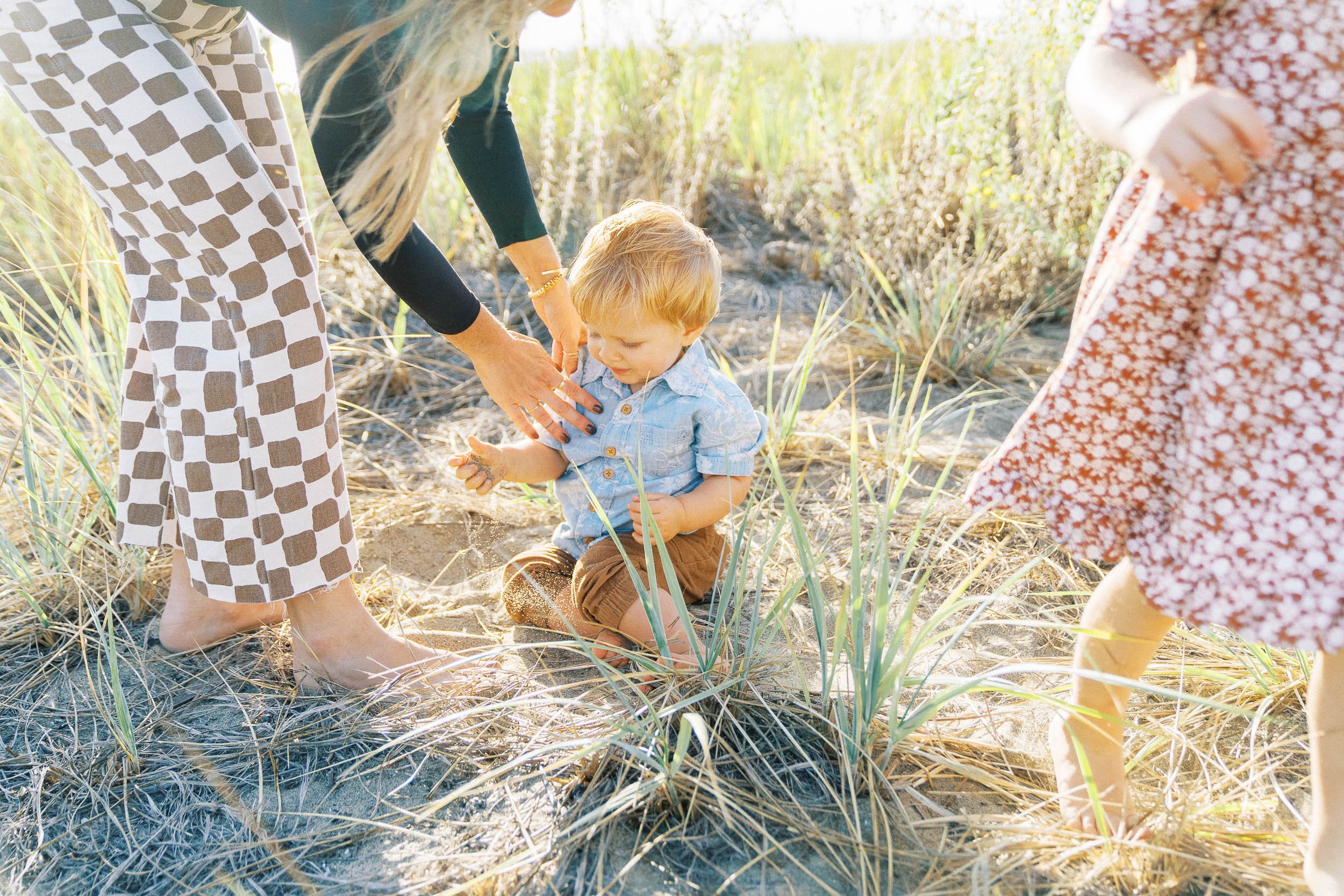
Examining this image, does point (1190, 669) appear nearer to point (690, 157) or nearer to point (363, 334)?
point (363, 334)

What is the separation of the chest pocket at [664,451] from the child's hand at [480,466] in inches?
9.4

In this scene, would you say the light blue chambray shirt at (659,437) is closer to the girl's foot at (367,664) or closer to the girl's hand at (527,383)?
the girl's hand at (527,383)

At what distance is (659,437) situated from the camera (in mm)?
1658

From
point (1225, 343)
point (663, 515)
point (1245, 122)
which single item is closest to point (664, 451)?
point (663, 515)

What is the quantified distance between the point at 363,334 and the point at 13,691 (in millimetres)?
1814

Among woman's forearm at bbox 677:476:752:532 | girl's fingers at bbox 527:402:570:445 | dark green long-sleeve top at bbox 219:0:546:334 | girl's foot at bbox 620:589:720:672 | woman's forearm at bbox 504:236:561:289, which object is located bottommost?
girl's foot at bbox 620:589:720:672

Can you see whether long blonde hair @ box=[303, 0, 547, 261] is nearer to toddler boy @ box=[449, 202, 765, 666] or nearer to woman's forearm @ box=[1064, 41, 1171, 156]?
toddler boy @ box=[449, 202, 765, 666]

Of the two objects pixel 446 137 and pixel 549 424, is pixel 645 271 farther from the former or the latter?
pixel 446 137

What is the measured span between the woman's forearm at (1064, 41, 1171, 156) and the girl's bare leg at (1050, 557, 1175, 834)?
1.66 ft

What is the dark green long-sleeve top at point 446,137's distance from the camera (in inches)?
48.3

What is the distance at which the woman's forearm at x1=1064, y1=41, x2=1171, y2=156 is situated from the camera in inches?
36.6

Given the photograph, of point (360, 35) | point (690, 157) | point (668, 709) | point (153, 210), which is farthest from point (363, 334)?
point (668, 709)

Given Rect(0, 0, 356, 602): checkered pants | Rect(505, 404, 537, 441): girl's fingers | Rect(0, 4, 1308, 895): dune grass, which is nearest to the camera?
Rect(0, 4, 1308, 895): dune grass

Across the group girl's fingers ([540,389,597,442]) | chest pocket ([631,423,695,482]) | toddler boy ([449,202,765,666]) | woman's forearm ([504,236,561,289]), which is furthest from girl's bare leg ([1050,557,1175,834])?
woman's forearm ([504,236,561,289])
